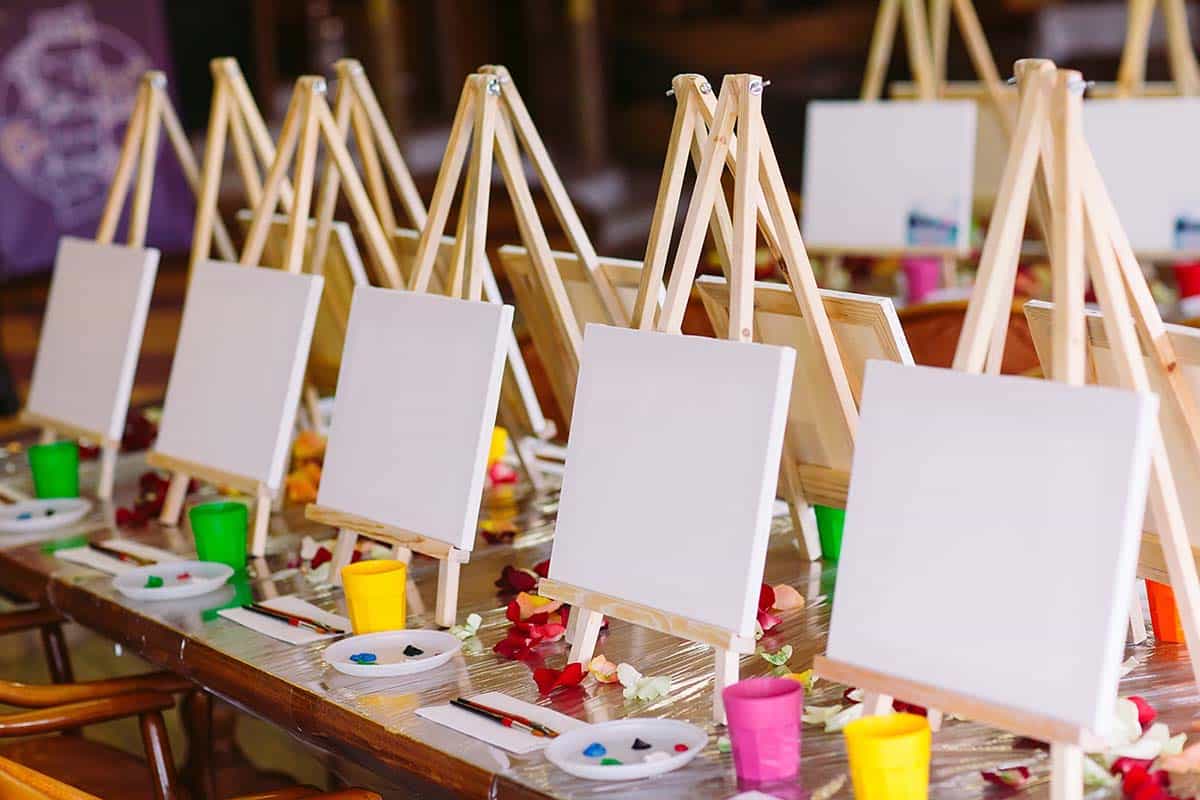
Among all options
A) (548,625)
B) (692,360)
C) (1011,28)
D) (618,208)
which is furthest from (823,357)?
(1011,28)

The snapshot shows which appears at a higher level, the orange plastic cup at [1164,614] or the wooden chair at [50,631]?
the orange plastic cup at [1164,614]

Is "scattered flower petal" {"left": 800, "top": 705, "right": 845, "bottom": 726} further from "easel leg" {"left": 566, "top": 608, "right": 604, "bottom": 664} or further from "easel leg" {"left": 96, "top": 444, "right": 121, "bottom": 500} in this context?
"easel leg" {"left": 96, "top": 444, "right": 121, "bottom": 500}

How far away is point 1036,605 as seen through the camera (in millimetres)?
1744

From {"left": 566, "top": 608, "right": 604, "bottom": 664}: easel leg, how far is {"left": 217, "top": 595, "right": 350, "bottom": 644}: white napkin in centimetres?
47

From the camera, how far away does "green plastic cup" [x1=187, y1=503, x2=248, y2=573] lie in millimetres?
2990

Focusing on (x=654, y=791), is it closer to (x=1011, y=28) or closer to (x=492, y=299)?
(x=492, y=299)

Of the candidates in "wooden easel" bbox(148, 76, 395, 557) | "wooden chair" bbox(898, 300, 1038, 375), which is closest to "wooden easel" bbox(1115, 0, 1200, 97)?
"wooden chair" bbox(898, 300, 1038, 375)

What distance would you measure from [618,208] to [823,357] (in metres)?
7.27

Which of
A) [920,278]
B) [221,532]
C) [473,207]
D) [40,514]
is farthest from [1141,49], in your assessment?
[40,514]

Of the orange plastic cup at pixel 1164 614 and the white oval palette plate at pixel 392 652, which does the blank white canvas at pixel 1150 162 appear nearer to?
the orange plastic cup at pixel 1164 614

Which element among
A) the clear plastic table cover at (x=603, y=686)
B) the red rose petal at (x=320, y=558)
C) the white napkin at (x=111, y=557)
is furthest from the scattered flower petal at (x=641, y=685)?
the white napkin at (x=111, y=557)

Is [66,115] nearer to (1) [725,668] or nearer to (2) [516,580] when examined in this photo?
(2) [516,580]

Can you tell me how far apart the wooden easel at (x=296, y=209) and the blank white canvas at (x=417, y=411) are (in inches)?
14.3

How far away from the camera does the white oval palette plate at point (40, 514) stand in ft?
11.1
